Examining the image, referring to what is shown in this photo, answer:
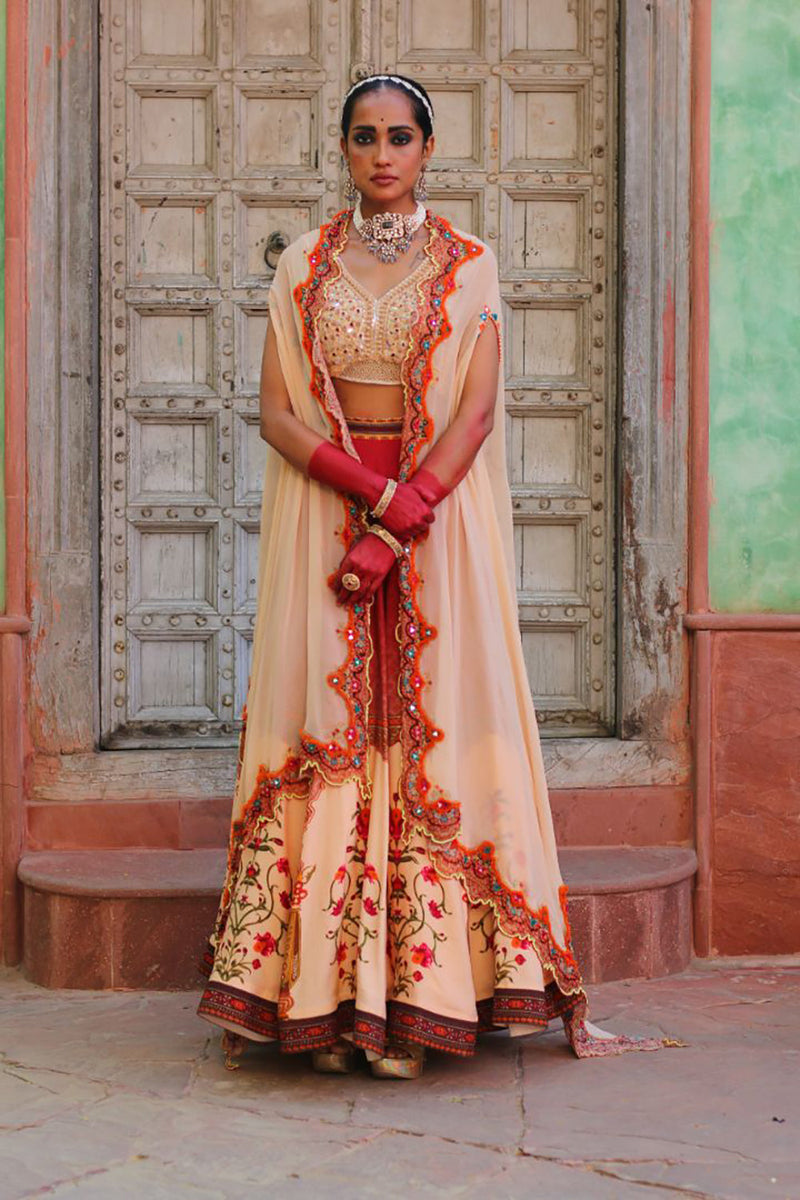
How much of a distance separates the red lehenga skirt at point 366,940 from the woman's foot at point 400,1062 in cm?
3

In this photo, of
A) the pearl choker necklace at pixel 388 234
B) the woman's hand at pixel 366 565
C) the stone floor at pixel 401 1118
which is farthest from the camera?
the pearl choker necklace at pixel 388 234

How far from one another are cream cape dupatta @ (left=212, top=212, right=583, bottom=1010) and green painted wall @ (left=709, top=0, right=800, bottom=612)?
150 cm

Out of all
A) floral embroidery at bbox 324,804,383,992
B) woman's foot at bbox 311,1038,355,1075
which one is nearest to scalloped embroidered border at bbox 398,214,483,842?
floral embroidery at bbox 324,804,383,992

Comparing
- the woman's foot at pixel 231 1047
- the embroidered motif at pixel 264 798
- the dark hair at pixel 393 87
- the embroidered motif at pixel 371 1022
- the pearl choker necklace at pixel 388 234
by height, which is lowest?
the woman's foot at pixel 231 1047

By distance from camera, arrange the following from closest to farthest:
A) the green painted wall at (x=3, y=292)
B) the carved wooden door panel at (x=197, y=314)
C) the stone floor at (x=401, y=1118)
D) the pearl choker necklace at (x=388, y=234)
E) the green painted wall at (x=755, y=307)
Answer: the stone floor at (x=401, y=1118) < the pearl choker necklace at (x=388, y=234) < the green painted wall at (x=3, y=292) < the green painted wall at (x=755, y=307) < the carved wooden door panel at (x=197, y=314)

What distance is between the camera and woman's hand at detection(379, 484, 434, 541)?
→ 385 cm

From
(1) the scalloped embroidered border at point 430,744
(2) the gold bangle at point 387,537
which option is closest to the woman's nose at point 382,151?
(1) the scalloped embroidered border at point 430,744

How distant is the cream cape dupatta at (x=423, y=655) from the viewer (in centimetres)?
388

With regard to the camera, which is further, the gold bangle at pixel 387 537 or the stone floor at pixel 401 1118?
the gold bangle at pixel 387 537

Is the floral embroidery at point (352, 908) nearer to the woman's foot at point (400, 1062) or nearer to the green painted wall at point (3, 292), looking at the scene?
the woman's foot at point (400, 1062)

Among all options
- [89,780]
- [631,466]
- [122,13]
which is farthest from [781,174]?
[89,780]

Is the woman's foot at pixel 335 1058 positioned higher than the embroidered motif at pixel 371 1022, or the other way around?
the embroidered motif at pixel 371 1022

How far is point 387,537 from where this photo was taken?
3881 millimetres

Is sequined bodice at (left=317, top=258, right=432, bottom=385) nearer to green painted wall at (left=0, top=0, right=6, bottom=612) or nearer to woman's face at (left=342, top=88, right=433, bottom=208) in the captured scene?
woman's face at (left=342, top=88, right=433, bottom=208)
